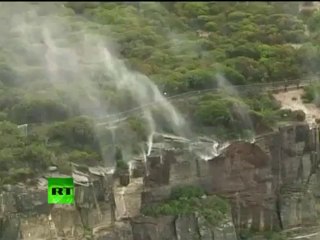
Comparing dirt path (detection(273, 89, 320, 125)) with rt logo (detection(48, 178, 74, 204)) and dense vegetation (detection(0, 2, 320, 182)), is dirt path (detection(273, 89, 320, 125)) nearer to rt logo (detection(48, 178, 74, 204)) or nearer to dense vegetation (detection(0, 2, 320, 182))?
dense vegetation (detection(0, 2, 320, 182))

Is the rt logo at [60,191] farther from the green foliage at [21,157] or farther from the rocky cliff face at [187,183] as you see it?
the green foliage at [21,157]

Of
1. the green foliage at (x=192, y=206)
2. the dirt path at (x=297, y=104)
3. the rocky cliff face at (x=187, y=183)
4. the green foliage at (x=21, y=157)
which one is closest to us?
the rocky cliff face at (x=187, y=183)

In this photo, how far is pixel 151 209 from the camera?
2428 cm

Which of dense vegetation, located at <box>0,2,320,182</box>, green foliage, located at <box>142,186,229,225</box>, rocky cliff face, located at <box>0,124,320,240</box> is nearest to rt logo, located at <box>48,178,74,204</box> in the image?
rocky cliff face, located at <box>0,124,320,240</box>

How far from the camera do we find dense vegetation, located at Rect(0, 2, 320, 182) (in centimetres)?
2533

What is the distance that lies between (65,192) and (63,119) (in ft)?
13.9

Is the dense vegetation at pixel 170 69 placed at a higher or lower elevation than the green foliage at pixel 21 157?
higher

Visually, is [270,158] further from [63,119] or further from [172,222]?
[63,119]

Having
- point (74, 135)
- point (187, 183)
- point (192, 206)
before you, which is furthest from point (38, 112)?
point (192, 206)

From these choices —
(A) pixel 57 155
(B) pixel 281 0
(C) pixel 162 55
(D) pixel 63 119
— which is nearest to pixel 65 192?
Result: (A) pixel 57 155

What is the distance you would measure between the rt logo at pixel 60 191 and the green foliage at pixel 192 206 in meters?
2.29

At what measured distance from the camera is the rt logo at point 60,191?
22766mm

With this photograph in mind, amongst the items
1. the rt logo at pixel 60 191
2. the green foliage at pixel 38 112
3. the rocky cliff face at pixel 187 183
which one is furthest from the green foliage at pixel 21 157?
the green foliage at pixel 38 112

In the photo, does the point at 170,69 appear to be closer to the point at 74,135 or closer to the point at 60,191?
the point at 74,135
